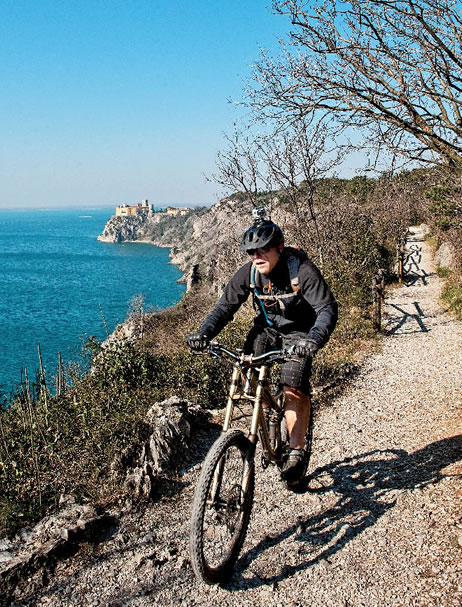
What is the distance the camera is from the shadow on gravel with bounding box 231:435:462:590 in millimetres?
3684

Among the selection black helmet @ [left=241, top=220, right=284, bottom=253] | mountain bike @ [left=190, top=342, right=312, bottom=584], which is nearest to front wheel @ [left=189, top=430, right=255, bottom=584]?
mountain bike @ [left=190, top=342, right=312, bottom=584]

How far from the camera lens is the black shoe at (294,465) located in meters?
4.04

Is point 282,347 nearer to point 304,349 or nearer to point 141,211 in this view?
point 304,349

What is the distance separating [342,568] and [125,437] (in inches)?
107

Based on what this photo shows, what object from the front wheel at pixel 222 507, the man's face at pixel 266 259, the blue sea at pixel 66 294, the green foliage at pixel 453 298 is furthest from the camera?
the blue sea at pixel 66 294

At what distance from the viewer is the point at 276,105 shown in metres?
5.02

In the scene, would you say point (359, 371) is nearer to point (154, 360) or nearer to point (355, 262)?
point (154, 360)

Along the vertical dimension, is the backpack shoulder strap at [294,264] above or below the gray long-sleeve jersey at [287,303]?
above

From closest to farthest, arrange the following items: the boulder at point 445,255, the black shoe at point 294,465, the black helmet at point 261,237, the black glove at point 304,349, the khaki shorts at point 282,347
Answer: the black glove at point 304,349
the black helmet at point 261,237
the khaki shorts at point 282,347
the black shoe at point 294,465
the boulder at point 445,255

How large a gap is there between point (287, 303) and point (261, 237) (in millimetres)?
591

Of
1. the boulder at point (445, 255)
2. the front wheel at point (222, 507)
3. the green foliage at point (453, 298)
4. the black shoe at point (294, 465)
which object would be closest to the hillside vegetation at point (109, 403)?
the green foliage at point (453, 298)

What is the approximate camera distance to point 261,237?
3.56 meters

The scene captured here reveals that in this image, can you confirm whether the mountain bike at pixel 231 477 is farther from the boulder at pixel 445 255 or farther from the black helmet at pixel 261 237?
the boulder at pixel 445 255

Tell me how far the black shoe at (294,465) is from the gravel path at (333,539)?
0.37m
